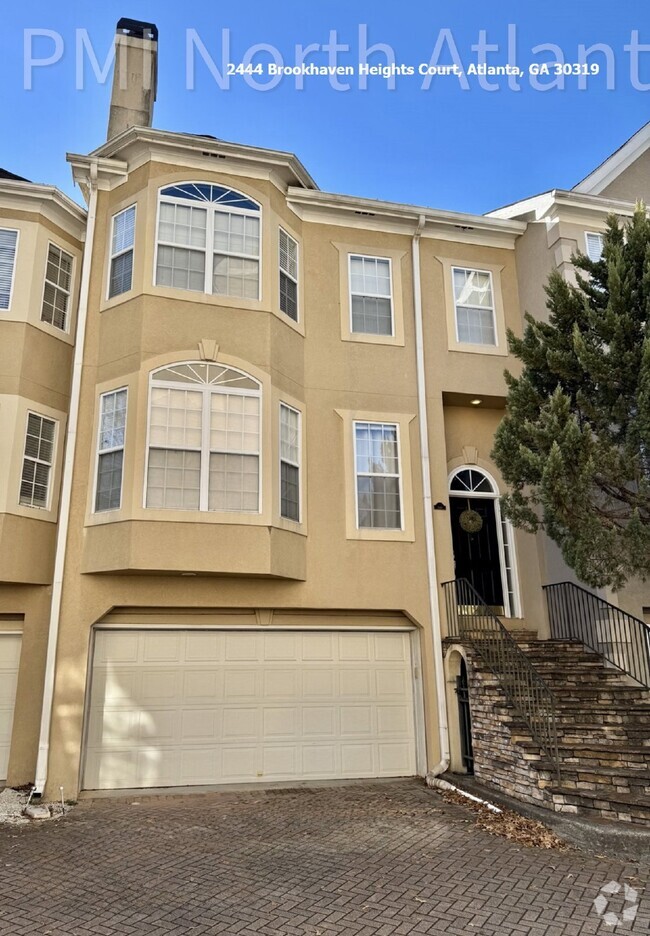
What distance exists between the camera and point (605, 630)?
31.8 ft

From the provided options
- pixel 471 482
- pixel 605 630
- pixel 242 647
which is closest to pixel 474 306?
pixel 471 482

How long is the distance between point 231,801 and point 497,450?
581 cm

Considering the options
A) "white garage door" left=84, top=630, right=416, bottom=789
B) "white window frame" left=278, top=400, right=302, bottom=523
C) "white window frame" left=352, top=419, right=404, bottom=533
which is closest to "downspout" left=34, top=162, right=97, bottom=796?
"white garage door" left=84, top=630, right=416, bottom=789

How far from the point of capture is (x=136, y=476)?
29.1 feet

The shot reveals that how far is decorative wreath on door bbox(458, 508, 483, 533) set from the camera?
11383mm

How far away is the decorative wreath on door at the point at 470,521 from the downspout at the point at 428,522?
1.08 metres

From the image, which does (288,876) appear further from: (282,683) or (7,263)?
(7,263)

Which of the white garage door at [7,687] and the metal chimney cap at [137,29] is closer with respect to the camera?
the white garage door at [7,687]

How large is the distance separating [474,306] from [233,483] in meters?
5.92

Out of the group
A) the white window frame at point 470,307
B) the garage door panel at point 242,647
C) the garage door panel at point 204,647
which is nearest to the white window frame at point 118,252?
the garage door panel at point 204,647

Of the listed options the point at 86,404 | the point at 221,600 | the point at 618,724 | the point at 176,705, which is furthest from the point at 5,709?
the point at 618,724

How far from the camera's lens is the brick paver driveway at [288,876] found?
4832mm

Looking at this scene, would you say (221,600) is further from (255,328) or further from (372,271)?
(372,271)

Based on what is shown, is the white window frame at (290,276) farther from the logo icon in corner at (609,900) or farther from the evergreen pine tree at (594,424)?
the logo icon in corner at (609,900)
